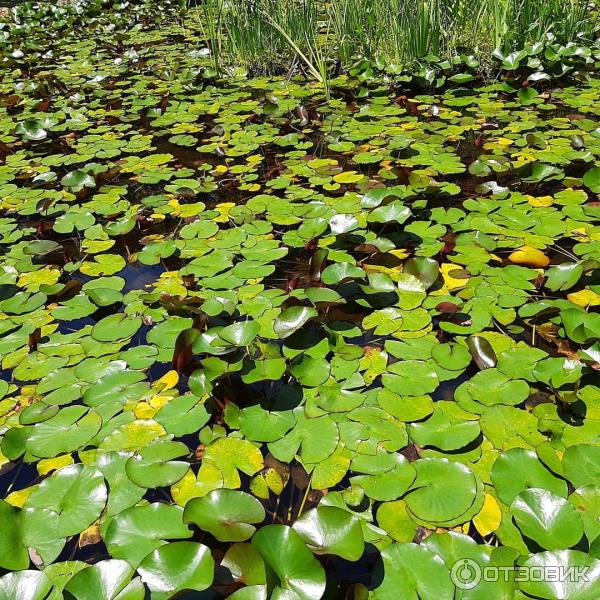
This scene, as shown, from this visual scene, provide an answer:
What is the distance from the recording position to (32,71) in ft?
18.6

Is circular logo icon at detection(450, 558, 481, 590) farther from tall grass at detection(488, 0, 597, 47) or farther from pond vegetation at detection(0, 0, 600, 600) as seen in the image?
tall grass at detection(488, 0, 597, 47)

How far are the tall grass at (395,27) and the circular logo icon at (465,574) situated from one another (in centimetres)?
376

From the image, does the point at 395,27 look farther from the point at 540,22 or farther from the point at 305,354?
the point at 305,354

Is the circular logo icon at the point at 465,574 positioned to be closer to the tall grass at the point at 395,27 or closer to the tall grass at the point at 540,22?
the tall grass at the point at 395,27

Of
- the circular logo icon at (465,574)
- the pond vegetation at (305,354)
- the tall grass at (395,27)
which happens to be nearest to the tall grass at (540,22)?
the tall grass at (395,27)

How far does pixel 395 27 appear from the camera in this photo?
14.3 feet

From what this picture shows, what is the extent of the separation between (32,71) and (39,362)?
5.21 m

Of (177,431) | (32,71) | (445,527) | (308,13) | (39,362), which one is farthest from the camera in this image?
(32,71)

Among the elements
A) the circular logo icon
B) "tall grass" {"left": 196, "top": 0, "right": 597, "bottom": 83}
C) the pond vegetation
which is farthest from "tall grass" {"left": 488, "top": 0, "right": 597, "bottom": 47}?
the circular logo icon

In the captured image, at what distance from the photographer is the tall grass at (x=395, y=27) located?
429 cm

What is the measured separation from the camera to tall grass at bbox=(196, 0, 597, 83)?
4.29 metres

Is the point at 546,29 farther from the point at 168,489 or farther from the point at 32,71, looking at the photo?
the point at 32,71

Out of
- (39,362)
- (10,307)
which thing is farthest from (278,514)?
(10,307)

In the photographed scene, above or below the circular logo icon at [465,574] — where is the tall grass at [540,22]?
above
